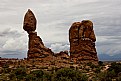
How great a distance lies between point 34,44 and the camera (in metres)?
58.9

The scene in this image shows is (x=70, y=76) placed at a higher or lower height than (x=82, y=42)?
lower

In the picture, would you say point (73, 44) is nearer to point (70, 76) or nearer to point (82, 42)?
point (82, 42)

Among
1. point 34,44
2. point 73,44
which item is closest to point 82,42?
point 73,44

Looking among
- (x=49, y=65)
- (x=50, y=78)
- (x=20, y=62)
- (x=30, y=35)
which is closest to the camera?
(x=50, y=78)

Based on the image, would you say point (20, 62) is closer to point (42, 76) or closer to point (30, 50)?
point (30, 50)

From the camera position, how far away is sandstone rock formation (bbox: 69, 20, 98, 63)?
2307 inches

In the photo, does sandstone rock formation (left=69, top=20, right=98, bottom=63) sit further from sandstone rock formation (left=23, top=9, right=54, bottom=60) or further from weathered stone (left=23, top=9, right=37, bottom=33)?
weathered stone (left=23, top=9, right=37, bottom=33)

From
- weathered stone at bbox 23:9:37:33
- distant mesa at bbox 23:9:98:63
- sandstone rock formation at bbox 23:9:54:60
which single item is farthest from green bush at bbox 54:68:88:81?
weathered stone at bbox 23:9:37:33

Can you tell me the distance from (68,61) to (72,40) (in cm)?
687

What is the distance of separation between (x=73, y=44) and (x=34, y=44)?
7184 millimetres

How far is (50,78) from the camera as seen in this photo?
38.3m

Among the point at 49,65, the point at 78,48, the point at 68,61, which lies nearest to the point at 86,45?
the point at 78,48

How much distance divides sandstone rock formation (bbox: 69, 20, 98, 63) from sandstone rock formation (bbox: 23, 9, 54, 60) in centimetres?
441

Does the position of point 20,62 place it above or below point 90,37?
below
